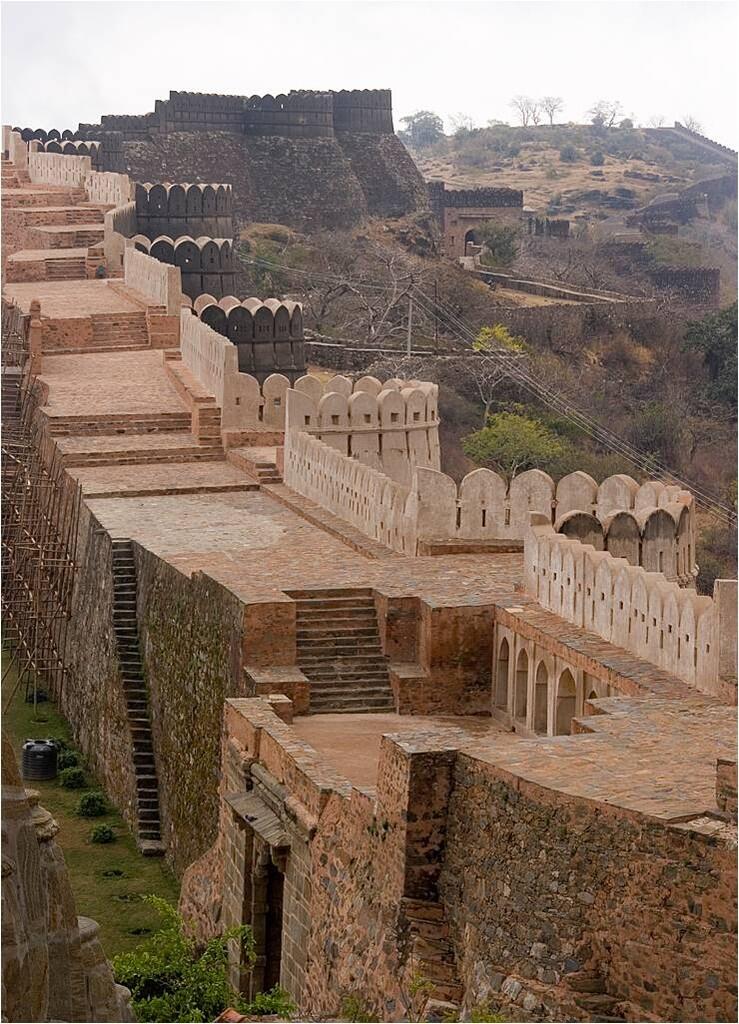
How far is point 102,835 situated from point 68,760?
213 cm

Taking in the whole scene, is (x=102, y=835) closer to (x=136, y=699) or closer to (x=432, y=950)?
(x=136, y=699)

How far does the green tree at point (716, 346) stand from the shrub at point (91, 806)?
28816 mm

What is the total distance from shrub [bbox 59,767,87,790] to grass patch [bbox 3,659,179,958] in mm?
53

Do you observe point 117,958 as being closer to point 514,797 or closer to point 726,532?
point 514,797

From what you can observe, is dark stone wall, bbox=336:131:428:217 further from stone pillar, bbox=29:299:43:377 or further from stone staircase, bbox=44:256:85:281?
stone pillar, bbox=29:299:43:377

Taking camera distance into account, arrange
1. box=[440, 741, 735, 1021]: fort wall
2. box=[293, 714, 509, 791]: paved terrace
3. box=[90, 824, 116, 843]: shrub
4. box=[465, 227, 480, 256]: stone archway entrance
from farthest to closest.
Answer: box=[465, 227, 480, 256]: stone archway entrance, box=[90, 824, 116, 843]: shrub, box=[293, 714, 509, 791]: paved terrace, box=[440, 741, 735, 1021]: fort wall

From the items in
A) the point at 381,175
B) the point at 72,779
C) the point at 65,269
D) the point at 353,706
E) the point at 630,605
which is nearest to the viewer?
the point at 630,605

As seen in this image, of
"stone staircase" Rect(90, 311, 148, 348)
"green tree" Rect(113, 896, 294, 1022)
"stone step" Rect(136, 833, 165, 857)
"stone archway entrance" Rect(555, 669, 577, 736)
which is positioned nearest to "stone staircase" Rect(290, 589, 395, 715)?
"stone archway entrance" Rect(555, 669, 577, 736)

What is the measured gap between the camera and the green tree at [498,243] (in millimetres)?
56719

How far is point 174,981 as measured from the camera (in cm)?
1190

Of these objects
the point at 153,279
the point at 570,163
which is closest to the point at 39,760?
the point at 153,279

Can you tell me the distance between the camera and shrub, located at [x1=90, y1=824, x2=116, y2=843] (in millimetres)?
17328

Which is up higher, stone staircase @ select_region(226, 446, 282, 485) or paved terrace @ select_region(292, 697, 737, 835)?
stone staircase @ select_region(226, 446, 282, 485)

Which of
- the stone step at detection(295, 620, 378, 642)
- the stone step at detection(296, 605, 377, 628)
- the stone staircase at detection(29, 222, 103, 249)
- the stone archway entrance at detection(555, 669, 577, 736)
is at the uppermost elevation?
the stone staircase at detection(29, 222, 103, 249)
